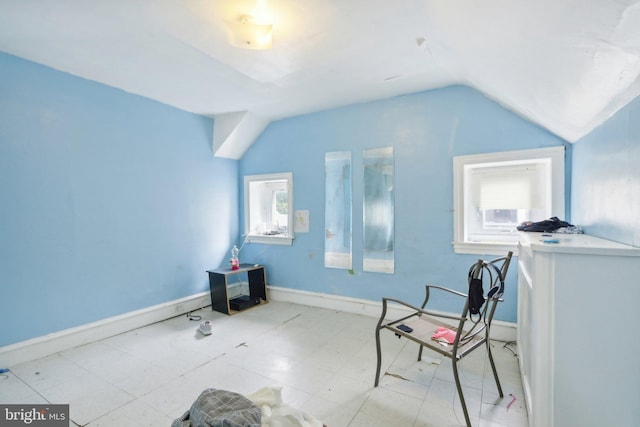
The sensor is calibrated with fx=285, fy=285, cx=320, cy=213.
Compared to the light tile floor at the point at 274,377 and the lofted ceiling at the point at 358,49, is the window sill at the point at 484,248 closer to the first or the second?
the light tile floor at the point at 274,377

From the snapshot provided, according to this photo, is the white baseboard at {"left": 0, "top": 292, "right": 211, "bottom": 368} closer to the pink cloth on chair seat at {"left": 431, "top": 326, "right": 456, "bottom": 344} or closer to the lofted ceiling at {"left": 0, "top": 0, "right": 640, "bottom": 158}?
the lofted ceiling at {"left": 0, "top": 0, "right": 640, "bottom": 158}

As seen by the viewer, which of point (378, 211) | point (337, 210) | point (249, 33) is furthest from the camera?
point (337, 210)

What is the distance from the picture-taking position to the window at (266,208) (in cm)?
417

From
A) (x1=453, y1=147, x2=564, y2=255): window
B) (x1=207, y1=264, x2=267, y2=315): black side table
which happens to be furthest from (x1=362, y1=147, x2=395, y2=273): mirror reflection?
(x1=207, y1=264, x2=267, y2=315): black side table

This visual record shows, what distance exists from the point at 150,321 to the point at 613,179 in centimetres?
404

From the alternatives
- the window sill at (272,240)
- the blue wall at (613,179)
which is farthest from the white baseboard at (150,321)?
the blue wall at (613,179)

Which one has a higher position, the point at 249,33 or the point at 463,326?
the point at 249,33

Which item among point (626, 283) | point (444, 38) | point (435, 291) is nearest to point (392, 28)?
point (444, 38)

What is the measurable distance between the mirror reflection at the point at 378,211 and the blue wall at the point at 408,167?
3.0 inches

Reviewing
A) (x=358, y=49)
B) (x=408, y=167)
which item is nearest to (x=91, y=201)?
(x=358, y=49)

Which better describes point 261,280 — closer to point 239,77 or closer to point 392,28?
point 239,77

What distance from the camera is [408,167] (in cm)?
314

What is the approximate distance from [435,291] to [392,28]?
2.44 metres

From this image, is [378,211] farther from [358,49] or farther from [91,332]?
[91,332]
